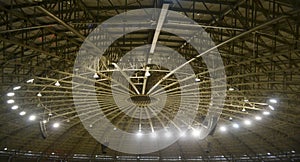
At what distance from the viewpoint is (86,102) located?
135 ft

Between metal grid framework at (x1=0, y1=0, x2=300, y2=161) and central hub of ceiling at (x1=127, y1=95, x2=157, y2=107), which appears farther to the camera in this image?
central hub of ceiling at (x1=127, y1=95, x2=157, y2=107)

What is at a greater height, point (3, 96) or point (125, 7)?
point (125, 7)

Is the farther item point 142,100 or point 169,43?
point 142,100

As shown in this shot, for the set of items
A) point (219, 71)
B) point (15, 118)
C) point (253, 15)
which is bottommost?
point (15, 118)

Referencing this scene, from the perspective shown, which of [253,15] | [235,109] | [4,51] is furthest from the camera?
[235,109]

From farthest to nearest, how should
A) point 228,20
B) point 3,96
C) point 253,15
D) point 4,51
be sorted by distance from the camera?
point 3,96 → point 4,51 → point 228,20 → point 253,15

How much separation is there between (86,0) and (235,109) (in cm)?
2668

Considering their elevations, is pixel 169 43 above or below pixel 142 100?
above

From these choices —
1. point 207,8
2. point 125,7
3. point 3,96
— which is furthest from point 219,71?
point 3,96

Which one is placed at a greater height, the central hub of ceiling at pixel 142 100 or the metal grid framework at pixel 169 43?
the metal grid framework at pixel 169 43

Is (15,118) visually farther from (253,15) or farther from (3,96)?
(253,15)

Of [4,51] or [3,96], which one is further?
[3,96]

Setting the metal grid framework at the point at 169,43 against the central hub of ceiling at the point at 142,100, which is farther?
the central hub of ceiling at the point at 142,100

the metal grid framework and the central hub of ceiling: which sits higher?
the metal grid framework
